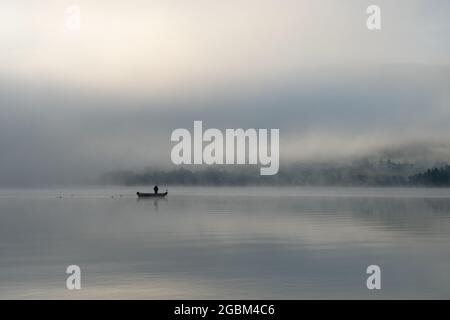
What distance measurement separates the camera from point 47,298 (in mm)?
23438

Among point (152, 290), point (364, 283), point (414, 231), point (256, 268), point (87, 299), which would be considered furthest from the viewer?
point (414, 231)

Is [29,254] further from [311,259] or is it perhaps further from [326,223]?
[326,223]

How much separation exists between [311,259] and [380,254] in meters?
4.70

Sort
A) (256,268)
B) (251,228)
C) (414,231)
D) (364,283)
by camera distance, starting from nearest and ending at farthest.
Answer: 1. (364,283)
2. (256,268)
3. (414,231)
4. (251,228)

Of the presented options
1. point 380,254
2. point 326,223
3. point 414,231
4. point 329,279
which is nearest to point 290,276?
point 329,279

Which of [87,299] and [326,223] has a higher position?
[326,223]

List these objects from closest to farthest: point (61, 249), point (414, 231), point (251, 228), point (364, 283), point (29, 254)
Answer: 1. point (364, 283)
2. point (29, 254)
3. point (61, 249)
4. point (414, 231)
5. point (251, 228)

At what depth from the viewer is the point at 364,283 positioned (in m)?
27.2

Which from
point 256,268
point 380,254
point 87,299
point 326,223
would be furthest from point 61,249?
point 326,223

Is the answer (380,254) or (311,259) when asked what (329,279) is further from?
(380,254)

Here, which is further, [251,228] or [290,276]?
[251,228]

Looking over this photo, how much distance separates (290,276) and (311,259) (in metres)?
5.37

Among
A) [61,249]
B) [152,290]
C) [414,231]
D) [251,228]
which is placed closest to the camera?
[152,290]

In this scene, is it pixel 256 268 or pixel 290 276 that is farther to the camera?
pixel 256 268
